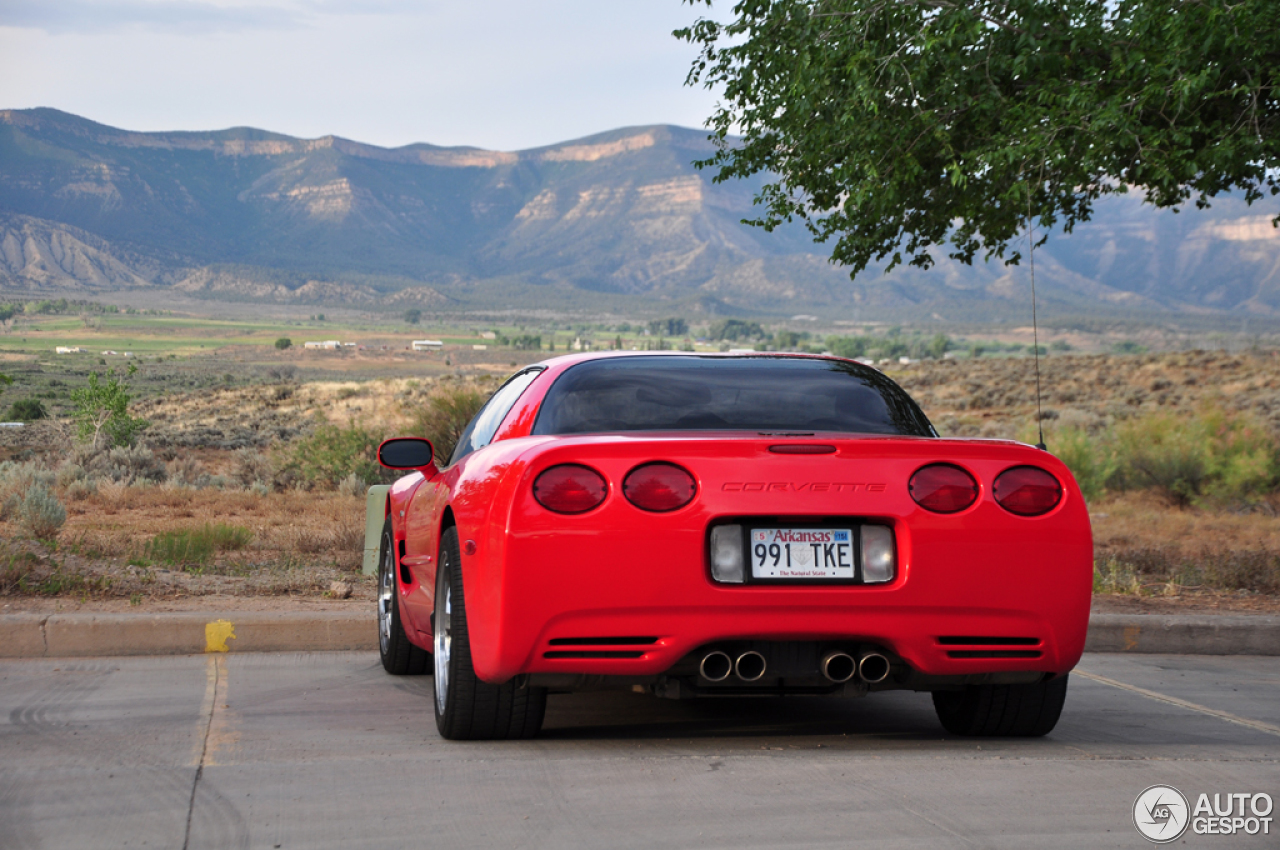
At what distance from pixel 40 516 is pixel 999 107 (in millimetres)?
8652

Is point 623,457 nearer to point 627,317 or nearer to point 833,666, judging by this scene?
point 833,666

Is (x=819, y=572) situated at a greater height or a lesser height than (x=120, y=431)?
greater

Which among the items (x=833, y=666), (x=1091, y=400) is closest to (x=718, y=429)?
(x=833, y=666)

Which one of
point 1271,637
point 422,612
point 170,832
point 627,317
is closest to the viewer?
point 170,832

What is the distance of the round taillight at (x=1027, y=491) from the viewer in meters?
4.45

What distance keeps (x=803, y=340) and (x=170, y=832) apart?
418ft

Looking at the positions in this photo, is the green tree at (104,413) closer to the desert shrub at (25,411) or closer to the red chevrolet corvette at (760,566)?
the desert shrub at (25,411)

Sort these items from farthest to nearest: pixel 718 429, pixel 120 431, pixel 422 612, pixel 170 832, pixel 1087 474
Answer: pixel 120 431, pixel 1087 474, pixel 422 612, pixel 718 429, pixel 170 832

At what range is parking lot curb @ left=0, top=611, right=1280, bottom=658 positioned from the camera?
23.0 feet

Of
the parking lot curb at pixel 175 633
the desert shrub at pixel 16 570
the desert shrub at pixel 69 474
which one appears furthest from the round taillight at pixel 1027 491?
the desert shrub at pixel 69 474

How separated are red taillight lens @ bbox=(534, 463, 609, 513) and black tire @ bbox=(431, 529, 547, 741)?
62 centimetres

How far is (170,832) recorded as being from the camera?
3.72 meters

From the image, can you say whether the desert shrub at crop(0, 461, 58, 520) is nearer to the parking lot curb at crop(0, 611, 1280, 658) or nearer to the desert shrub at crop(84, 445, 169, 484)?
the desert shrub at crop(84, 445, 169, 484)

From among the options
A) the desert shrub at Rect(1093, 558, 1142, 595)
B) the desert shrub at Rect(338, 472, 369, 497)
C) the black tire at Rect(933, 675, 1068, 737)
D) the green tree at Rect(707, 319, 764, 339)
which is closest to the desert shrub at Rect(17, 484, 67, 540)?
the desert shrub at Rect(338, 472, 369, 497)
